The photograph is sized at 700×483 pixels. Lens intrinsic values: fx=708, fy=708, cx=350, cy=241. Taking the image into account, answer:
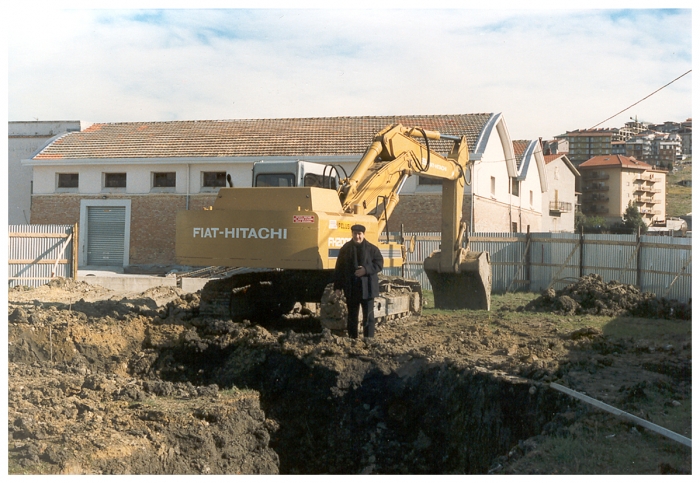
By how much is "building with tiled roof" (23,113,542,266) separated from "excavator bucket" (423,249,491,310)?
10.9 m

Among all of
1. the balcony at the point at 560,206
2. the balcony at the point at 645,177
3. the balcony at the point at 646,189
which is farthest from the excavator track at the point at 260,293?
the balcony at the point at 645,177

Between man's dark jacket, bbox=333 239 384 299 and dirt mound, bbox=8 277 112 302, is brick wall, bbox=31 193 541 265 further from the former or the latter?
man's dark jacket, bbox=333 239 384 299

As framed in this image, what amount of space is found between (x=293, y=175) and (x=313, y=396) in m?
4.16

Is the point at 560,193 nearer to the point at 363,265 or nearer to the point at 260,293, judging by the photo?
the point at 260,293

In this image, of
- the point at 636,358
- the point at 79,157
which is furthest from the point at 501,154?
the point at 636,358

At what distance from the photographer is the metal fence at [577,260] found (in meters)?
16.0

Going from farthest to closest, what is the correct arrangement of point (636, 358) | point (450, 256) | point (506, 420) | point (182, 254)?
point (450, 256) → point (182, 254) → point (636, 358) → point (506, 420)

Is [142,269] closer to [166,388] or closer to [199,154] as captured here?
[199,154]

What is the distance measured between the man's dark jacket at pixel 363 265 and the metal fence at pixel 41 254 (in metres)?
12.0

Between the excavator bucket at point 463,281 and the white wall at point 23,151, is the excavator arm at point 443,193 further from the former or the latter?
the white wall at point 23,151

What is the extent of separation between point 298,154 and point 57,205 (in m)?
10.0

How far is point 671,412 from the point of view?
22.6 ft

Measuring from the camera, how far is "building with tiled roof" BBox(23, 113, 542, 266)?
25.8 metres

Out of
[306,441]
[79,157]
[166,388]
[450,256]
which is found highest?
[79,157]
